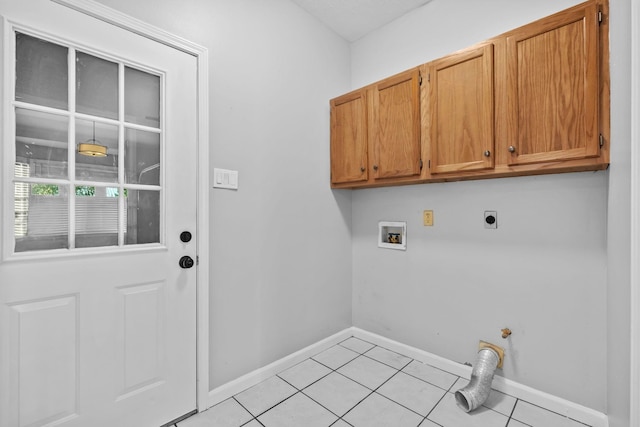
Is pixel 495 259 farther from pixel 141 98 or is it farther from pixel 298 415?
pixel 141 98

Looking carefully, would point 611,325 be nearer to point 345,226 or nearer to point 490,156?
point 490,156

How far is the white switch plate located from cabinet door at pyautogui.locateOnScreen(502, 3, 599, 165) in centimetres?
164

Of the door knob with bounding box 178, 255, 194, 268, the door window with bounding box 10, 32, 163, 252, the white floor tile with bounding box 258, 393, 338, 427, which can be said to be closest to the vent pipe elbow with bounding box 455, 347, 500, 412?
the white floor tile with bounding box 258, 393, 338, 427

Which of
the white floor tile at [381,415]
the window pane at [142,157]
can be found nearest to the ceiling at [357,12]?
the window pane at [142,157]

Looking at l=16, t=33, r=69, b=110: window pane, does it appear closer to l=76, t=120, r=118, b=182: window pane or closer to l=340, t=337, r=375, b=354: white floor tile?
l=76, t=120, r=118, b=182: window pane

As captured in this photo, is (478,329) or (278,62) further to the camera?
(278,62)

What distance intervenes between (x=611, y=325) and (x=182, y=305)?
222 centimetres

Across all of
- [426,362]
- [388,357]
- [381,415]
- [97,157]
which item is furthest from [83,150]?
[426,362]

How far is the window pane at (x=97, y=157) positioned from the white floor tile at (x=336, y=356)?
1.91 m

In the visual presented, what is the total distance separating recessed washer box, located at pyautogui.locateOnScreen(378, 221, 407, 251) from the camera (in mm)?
2350

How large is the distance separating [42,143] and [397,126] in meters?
1.99

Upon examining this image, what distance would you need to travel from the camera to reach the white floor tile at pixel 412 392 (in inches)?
67.4
